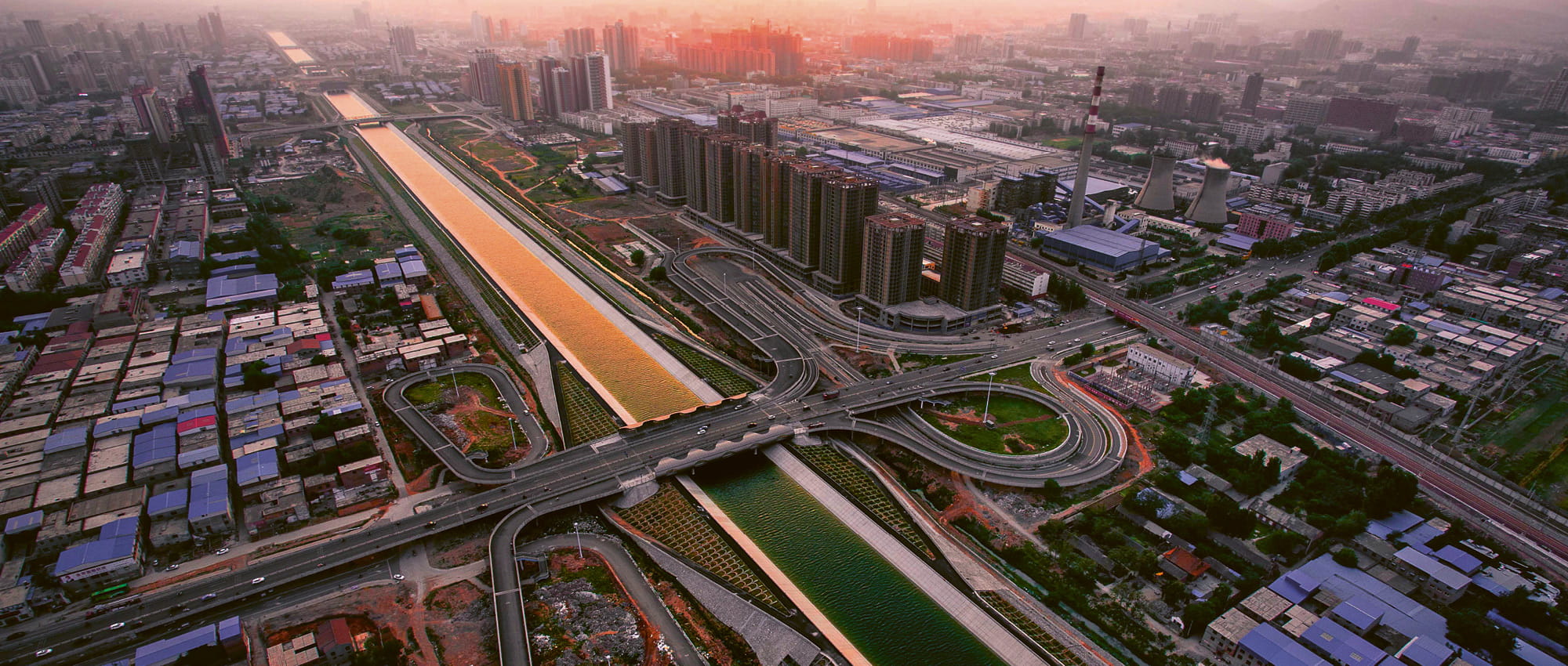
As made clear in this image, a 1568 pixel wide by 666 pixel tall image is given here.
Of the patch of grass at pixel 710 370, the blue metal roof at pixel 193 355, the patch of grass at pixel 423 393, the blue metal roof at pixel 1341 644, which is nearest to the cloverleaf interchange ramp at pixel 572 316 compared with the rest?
the patch of grass at pixel 710 370

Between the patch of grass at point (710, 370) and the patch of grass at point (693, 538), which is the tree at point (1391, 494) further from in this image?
the patch of grass at point (710, 370)

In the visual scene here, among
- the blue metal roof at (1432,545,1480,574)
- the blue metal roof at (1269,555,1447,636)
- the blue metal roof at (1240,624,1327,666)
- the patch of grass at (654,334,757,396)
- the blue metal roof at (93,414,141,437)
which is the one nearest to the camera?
the blue metal roof at (1240,624,1327,666)

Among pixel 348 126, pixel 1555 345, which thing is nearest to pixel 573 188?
pixel 348 126

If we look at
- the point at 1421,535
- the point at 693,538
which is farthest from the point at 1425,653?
the point at 693,538

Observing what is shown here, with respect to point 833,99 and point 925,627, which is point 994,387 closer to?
point 925,627

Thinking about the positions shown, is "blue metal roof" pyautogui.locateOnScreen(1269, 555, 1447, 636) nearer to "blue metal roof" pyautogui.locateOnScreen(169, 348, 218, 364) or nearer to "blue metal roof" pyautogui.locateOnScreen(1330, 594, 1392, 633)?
"blue metal roof" pyautogui.locateOnScreen(1330, 594, 1392, 633)

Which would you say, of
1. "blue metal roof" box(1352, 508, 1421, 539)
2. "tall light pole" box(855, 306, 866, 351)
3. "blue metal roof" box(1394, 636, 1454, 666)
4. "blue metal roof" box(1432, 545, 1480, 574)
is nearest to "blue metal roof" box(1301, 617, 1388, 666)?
"blue metal roof" box(1394, 636, 1454, 666)
